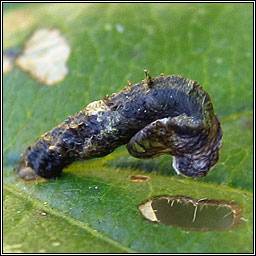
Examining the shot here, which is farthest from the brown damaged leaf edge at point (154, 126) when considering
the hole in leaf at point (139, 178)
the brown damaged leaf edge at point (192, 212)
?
the brown damaged leaf edge at point (192, 212)

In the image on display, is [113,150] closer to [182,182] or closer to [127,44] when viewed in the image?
[182,182]

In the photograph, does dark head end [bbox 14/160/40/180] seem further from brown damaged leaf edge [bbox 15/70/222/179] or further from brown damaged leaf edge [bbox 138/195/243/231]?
brown damaged leaf edge [bbox 138/195/243/231]

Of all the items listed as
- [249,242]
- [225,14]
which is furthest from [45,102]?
[249,242]

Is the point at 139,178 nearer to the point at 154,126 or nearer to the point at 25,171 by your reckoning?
the point at 154,126

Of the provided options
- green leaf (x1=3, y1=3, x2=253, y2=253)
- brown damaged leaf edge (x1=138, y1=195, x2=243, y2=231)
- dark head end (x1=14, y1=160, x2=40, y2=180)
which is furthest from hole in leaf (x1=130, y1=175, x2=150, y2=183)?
dark head end (x1=14, y1=160, x2=40, y2=180)

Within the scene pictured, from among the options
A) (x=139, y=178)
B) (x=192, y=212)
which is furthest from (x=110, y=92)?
(x=192, y=212)
